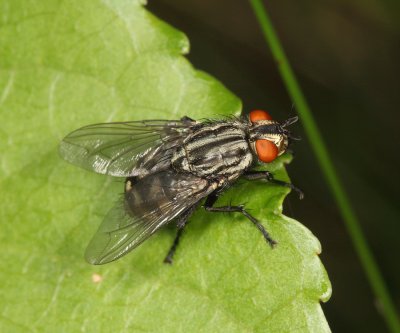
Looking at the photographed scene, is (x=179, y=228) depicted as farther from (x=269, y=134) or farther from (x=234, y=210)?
(x=269, y=134)

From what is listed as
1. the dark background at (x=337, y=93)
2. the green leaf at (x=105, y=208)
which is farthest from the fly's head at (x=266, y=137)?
the dark background at (x=337, y=93)

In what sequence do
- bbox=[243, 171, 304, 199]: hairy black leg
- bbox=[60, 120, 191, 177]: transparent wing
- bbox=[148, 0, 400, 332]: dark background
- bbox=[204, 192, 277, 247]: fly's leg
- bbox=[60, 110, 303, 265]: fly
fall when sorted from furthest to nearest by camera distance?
bbox=[148, 0, 400, 332]: dark background
bbox=[60, 120, 191, 177]: transparent wing
bbox=[60, 110, 303, 265]: fly
bbox=[243, 171, 304, 199]: hairy black leg
bbox=[204, 192, 277, 247]: fly's leg

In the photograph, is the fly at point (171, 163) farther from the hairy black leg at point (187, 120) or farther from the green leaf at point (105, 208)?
the green leaf at point (105, 208)

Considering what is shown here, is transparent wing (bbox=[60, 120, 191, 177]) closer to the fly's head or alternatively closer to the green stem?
the fly's head

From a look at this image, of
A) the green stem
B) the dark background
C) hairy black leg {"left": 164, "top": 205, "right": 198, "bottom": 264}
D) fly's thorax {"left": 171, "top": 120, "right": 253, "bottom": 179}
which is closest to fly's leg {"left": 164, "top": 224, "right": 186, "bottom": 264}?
hairy black leg {"left": 164, "top": 205, "right": 198, "bottom": 264}

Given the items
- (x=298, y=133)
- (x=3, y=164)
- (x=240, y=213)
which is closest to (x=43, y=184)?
(x=3, y=164)

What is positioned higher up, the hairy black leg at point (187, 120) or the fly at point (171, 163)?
the hairy black leg at point (187, 120)

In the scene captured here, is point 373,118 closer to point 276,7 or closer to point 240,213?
point 276,7
